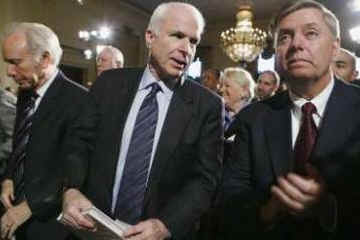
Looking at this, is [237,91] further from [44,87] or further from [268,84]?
[44,87]

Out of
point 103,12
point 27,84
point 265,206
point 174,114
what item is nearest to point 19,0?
point 103,12

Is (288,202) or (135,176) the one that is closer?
(288,202)

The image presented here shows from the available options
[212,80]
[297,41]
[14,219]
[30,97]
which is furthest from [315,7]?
[212,80]

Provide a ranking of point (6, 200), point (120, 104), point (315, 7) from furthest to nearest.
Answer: point (6, 200) < point (120, 104) < point (315, 7)

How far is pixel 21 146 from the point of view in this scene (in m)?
2.22

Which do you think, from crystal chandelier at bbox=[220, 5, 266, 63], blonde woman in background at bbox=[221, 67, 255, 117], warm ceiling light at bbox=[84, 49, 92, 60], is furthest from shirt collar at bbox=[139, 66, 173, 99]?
warm ceiling light at bbox=[84, 49, 92, 60]

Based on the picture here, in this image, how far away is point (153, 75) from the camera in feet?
6.68

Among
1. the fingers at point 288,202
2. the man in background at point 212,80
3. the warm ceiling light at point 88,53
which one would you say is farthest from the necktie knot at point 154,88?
the warm ceiling light at point 88,53

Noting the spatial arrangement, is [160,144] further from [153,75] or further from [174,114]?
[153,75]

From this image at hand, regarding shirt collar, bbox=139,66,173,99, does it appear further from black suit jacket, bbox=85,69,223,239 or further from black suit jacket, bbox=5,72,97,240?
black suit jacket, bbox=5,72,97,240

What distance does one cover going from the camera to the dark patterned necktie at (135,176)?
6.10ft

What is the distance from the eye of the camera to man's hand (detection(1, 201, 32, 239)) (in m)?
2.10

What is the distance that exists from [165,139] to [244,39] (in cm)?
Result: 942

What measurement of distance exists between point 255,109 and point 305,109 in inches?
8.8
